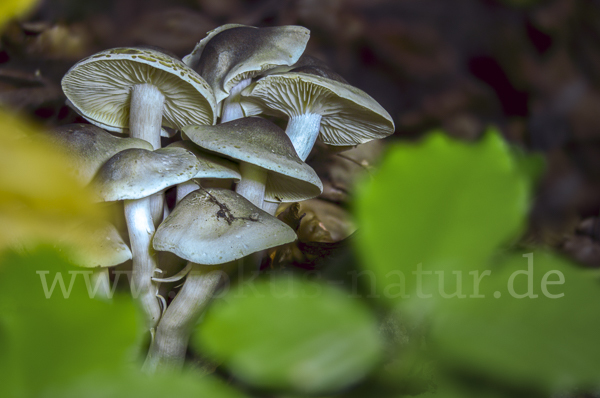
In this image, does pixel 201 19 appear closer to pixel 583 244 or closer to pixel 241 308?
pixel 583 244

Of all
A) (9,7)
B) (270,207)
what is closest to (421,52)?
(270,207)

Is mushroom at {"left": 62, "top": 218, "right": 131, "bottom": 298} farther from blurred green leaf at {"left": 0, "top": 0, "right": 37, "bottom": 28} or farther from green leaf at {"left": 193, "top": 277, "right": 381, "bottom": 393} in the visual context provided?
green leaf at {"left": 193, "top": 277, "right": 381, "bottom": 393}

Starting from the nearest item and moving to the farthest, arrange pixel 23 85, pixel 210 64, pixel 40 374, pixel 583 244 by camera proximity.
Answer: pixel 40 374 < pixel 583 244 < pixel 210 64 < pixel 23 85

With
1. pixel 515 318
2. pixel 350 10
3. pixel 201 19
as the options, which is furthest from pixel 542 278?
pixel 201 19

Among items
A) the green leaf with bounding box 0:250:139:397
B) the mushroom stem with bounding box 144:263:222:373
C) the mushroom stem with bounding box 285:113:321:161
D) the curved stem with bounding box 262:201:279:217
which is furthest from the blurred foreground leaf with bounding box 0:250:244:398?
the curved stem with bounding box 262:201:279:217

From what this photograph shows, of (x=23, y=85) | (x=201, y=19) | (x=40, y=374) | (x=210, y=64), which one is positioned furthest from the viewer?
(x=201, y=19)

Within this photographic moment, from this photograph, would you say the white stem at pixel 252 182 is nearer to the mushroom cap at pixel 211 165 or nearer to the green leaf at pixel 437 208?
the mushroom cap at pixel 211 165
